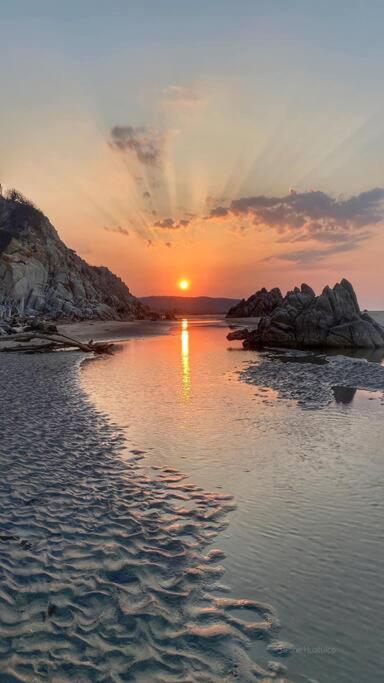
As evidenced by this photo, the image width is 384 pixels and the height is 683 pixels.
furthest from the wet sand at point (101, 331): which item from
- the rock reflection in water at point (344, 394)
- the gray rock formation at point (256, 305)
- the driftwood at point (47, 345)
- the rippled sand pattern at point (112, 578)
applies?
the gray rock formation at point (256, 305)

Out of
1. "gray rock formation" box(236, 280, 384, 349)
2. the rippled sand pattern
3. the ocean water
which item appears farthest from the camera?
"gray rock formation" box(236, 280, 384, 349)

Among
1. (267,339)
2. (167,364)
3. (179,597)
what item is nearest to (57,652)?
(179,597)

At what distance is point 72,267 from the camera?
11869 centimetres

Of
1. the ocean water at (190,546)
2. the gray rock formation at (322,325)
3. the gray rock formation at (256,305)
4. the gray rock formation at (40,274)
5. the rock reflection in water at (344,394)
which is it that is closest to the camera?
the ocean water at (190,546)

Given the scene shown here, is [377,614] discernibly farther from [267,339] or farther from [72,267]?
[72,267]

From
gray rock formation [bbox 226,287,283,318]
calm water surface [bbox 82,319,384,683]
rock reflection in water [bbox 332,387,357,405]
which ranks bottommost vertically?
calm water surface [bbox 82,319,384,683]

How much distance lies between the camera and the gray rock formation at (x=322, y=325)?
150ft

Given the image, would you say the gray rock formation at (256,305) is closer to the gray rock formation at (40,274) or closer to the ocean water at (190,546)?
the gray rock formation at (40,274)

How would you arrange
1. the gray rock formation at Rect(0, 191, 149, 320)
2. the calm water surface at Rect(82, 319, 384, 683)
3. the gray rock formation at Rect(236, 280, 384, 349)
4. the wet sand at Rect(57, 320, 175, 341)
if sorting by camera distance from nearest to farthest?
the calm water surface at Rect(82, 319, 384, 683), the gray rock formation at Rect(236, 280, 384, 349), the wet sand at Rect(57, 320, 175, 341), the gray rock formation at Rect(0, 191, 149, 320)

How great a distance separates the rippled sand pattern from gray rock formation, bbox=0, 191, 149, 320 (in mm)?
68061

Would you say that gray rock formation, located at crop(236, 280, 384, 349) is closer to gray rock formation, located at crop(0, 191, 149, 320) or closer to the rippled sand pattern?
the rippled sand pattern

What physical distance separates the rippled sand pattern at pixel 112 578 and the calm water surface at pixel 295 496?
1.45 ft

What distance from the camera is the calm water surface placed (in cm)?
501

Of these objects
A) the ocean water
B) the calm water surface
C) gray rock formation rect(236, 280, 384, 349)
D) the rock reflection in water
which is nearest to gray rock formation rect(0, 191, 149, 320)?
gray rock formation rect(236, 280, 384, 349)
